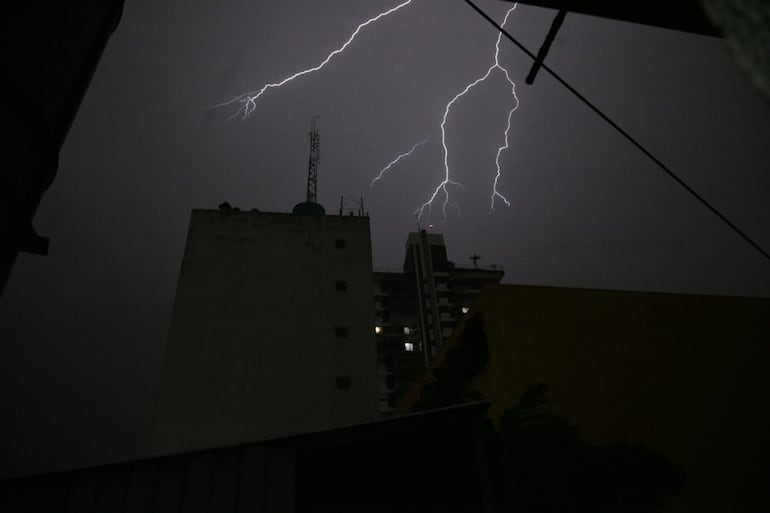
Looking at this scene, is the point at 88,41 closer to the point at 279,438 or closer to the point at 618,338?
the point at 279,438

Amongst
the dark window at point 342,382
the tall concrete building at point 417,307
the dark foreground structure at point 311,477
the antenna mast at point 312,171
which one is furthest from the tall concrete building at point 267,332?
the tall concrete building at point 417,307

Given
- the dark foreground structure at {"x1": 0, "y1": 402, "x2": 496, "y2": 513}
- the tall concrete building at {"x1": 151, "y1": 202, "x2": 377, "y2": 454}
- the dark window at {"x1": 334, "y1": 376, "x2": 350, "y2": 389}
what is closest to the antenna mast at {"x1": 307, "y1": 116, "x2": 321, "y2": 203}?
the tall concrete building at {"x1": 151, "y1": 202, "x2": 377, "y2": 454}

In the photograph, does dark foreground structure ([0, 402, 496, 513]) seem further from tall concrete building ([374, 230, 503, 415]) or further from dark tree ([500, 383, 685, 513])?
tall concrete building ([374, 230, 503, 415])

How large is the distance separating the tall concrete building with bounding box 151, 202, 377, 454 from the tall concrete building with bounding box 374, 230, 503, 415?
22.2 meters

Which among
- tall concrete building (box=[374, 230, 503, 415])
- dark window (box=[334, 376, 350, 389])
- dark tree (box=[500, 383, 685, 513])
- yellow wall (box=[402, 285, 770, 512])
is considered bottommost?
dark tree (box=[500, 383, 685, 513])

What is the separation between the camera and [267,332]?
2025 cm

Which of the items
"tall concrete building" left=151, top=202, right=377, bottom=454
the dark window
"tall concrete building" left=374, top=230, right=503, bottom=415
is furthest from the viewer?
"tall concrete building" left=374, top=230, right=503, bottom=415

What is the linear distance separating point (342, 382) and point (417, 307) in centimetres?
2783

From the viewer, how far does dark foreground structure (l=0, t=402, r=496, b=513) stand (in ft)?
16.9

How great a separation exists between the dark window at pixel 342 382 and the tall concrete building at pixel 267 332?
0.04 m

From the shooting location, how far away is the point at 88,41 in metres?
2.68

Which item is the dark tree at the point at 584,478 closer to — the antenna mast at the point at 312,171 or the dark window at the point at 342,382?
the dark window at the point at 342,382

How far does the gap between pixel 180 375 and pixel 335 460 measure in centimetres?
1409

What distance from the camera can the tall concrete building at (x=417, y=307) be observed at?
4278 cm
